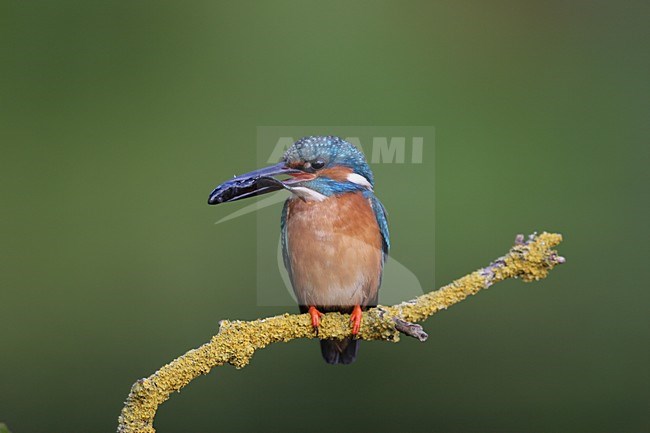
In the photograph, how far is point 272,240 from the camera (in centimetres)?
192

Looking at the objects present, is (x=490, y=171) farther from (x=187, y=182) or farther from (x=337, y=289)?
(x=337, y=289)

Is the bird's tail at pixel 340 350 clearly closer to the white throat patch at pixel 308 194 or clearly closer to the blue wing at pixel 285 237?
the blue wing at pixel 285 237

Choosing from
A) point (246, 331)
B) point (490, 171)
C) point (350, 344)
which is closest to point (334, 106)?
point (490, 171)

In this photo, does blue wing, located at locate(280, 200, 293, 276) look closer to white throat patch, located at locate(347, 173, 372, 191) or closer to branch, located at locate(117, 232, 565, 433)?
white throat patch, located at locate(347, 173, 372, 191)

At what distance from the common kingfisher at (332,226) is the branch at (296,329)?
0.64 ft

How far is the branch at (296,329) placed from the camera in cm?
109

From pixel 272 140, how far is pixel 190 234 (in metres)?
1.76

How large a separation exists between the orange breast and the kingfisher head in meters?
0.02

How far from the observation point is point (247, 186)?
3.99ft

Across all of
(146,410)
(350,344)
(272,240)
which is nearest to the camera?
(146,410)

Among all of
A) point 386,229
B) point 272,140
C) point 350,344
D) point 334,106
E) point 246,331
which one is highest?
point 334,106

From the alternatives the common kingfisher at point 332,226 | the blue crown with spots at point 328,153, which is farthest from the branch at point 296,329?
the blue crown with spots at point 328,153

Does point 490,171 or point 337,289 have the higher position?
point 490,171

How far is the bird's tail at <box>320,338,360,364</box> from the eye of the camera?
1.73 m
